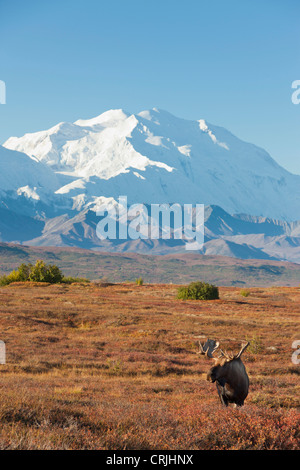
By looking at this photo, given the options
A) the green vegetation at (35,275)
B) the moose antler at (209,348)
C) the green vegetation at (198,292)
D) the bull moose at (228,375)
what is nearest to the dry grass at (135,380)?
the bull moose at (228,375)

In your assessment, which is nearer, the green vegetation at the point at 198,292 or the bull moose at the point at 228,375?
the bull moose at the point at 228,375

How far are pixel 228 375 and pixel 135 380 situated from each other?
8180 millimetres

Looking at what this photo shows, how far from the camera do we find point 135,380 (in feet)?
61.1

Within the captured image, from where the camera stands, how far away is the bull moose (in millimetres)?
11155

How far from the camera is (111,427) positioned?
9234mm

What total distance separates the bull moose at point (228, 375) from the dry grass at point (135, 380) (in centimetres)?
50

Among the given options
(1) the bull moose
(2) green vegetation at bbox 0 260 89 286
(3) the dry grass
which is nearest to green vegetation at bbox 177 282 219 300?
(3) the dry grass

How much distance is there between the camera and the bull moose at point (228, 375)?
1116 centimetres

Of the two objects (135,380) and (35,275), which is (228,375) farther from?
(35,275)

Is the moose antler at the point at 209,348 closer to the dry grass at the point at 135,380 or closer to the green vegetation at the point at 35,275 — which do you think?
the dry grass at the point at 135,380

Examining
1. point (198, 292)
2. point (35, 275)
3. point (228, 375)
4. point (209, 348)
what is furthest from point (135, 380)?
point (35, 275)

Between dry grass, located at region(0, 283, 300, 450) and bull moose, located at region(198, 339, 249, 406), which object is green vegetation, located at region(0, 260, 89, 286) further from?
bull moose, located at region(198, 339, 249, 406)

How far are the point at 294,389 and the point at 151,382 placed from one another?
5.69 meters

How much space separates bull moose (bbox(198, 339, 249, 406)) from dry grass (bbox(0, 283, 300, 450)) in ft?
1.64
